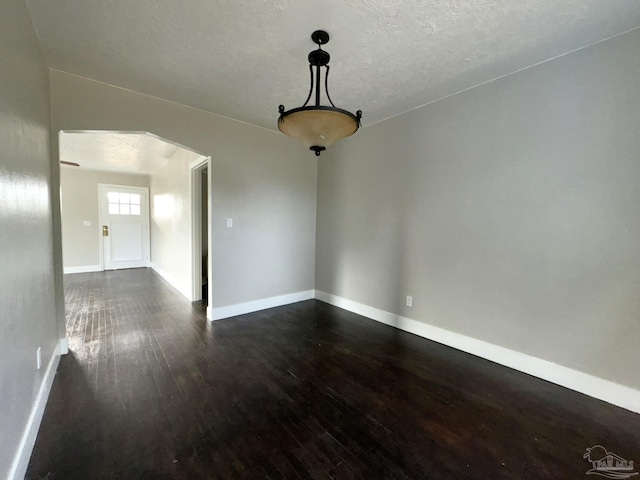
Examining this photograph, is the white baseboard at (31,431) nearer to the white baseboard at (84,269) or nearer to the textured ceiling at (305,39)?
the textured ceiling at (305,39)

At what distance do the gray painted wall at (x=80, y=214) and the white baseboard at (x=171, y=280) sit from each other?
1.24 m

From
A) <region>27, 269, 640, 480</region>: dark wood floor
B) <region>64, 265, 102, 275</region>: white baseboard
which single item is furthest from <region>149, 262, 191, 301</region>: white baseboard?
<region>27, 269, 640, 480</region>: dark wood floor

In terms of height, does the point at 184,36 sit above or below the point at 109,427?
above

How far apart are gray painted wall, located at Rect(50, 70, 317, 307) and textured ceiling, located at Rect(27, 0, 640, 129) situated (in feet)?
0.77

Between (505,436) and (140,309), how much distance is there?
418cm

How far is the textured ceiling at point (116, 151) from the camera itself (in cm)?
382

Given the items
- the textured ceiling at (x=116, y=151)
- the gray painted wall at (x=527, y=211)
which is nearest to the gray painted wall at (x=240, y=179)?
the textured ceiling at (x=116, y=151)

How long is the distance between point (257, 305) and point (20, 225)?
2587 mm

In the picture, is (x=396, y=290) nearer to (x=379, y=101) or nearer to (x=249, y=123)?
(x=379, y=101)

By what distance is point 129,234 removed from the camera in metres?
6.59

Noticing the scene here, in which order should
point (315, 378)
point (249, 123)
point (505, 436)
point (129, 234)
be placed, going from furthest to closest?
point (129, 234) → point (249, 123) → point (315, 378) → point (505, 436)

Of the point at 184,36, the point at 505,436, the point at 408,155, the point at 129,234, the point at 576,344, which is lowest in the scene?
the point at 505,436

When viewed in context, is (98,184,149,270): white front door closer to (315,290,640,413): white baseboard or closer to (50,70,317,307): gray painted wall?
(50,70,317,307): gray painted wall

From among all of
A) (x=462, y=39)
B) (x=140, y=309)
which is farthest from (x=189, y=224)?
(x=462, y=39)
